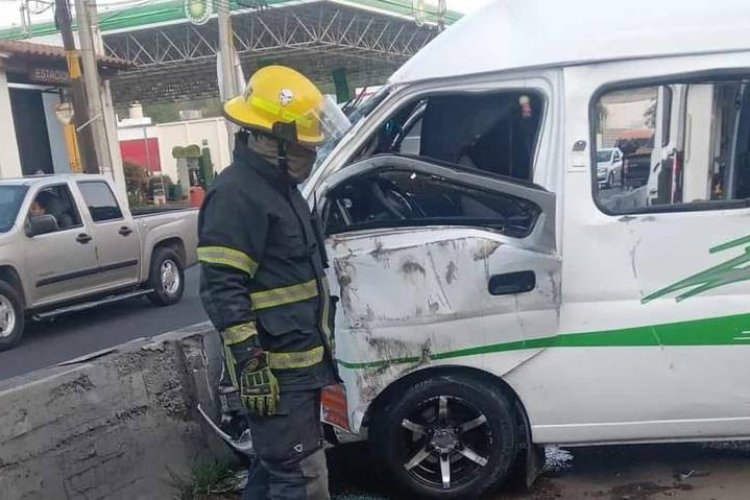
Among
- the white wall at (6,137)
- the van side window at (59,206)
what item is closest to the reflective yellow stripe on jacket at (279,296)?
the van side window at (59,206)

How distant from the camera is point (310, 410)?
290cm

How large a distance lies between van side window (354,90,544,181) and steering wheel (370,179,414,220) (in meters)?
0.18

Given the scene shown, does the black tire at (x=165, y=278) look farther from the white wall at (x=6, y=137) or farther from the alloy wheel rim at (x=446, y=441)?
the white wall at (x=6, y=137)

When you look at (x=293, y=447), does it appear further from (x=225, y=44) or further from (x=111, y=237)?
(x=225, y=44)

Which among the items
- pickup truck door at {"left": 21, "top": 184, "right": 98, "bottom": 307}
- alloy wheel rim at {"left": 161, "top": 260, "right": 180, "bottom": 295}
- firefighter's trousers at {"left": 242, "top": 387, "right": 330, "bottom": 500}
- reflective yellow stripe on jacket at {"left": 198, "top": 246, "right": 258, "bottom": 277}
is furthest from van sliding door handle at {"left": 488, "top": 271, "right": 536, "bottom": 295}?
alloy wheel rim at {"left": 161, "top": 260, "right": 180, "bottom": 295}

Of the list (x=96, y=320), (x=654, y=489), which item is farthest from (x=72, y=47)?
(x=654, y=489)

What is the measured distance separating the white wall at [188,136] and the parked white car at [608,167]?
4075 centimetres

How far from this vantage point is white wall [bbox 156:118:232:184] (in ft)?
142

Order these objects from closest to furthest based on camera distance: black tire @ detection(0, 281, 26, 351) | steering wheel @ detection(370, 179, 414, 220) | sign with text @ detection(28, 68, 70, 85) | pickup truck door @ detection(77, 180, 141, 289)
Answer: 1. steering wheel @ detection(370, 179, 414, 220)
2. black tire @ detection(0, 281, 26, 351)
3. pickup truck door @ detection(77, 180, 141, 289)
4. sign with text @ detection(28, 68, 70, 85)

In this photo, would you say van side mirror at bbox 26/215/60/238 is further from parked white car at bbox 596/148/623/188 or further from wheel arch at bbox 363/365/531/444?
parked white car at bbox 596/148/623/188

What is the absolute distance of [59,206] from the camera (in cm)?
910

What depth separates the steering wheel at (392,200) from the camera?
150 inches

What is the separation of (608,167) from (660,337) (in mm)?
800

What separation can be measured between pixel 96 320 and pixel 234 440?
6537 millimetres
